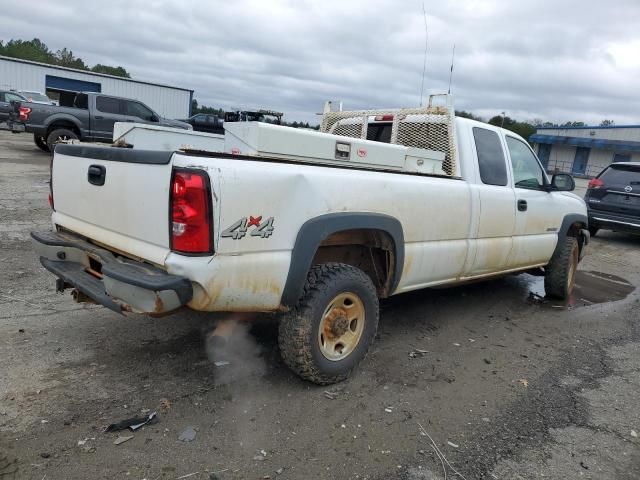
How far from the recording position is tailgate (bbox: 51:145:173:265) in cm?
285

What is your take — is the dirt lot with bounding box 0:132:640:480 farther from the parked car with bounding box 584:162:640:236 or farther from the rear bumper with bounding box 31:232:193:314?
the parked car with bounding box 584:162:640:236

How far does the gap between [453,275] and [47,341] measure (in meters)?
3.33

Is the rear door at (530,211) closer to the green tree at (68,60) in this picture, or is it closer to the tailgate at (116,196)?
the tailgate at (116,196)

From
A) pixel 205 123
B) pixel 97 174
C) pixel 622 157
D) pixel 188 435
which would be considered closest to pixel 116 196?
pixel 97 174

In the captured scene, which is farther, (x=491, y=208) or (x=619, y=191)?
(x=619, y=191)

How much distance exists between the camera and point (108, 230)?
328cm

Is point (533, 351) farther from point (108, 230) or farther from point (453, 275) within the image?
point (108, 230)

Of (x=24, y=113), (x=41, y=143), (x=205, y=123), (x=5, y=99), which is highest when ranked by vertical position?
(x=5, y=99)

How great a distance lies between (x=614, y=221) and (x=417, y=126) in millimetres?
7720

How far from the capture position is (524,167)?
17.8 feet

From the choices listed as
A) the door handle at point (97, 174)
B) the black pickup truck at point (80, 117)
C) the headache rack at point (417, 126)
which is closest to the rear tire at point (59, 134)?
the black pickup truck at point (80, 117)

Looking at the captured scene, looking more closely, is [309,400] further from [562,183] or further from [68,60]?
[68,60]

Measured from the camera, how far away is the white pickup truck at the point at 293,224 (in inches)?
110

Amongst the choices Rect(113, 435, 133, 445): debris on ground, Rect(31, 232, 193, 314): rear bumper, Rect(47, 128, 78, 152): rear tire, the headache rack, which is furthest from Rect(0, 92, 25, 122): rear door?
Rect(113, 435, 133, 445): debris on ground
